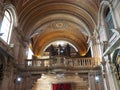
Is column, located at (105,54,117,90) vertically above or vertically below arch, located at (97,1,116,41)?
below

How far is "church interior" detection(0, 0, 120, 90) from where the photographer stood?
8203 mm

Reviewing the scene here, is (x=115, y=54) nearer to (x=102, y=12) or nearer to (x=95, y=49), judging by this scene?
(x=102, y=12)

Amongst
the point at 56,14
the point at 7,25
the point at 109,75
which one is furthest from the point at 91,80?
the point at 7,25

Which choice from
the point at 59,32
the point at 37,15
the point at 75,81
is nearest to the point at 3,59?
the point at 37,15

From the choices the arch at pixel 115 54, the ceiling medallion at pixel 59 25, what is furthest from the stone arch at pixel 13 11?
the arch at pixel 115 54

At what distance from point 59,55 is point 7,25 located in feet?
15.6

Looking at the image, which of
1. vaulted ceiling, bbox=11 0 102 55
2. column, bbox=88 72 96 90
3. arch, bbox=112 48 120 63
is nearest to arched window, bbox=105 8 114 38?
vaulted ceiling, bbox=11 0 102 55

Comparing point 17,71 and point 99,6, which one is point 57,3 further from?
point 17,71

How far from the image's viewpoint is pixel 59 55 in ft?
39.4

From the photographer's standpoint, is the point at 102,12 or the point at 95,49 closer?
the point at 102,12

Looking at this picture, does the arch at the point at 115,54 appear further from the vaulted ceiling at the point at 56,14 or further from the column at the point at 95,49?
the vaulted ceiling at the point at 56,14

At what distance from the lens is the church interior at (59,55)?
8203 millimetres

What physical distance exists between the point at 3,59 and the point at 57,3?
20.8ft

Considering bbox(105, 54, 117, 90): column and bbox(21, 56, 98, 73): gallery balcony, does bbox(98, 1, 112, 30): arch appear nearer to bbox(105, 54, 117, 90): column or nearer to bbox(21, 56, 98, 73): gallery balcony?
bbox(105, 54, 117, 90): column
